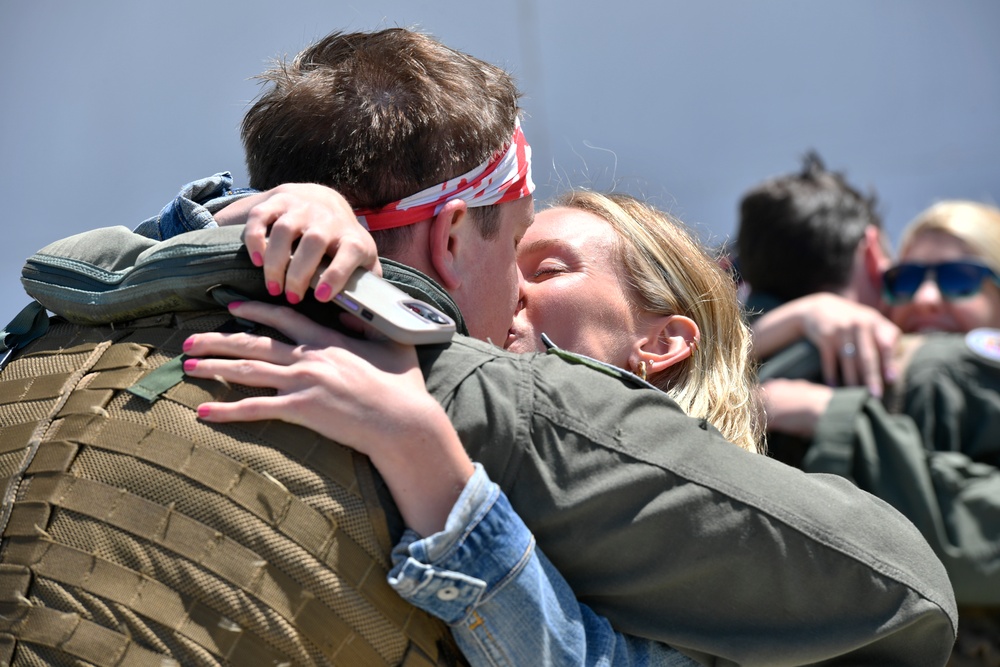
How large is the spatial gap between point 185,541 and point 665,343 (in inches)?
48.9

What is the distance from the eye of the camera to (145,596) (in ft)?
3.80

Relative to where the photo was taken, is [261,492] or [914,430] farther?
[914,430]

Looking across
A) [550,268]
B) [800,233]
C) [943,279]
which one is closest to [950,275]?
[943,279]

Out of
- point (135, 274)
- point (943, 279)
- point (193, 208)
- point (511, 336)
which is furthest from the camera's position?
point (943, 279)

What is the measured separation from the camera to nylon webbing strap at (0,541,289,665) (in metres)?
1.15

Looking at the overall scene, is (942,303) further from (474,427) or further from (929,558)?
(474,427)

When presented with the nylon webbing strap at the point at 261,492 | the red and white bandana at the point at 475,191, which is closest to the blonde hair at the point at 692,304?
the red and white bandana at the point at 475,191

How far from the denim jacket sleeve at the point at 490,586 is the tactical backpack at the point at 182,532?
48 mm

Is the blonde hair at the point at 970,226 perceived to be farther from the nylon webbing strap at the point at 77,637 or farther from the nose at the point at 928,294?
the nylon webbing strap at the point at 77,637

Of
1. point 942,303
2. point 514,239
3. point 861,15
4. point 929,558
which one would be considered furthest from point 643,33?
point 929,558

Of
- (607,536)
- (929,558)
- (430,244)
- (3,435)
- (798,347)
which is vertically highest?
(430,244)

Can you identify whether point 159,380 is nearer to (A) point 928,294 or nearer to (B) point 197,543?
(B) point 197,543

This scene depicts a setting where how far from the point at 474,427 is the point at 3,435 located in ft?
2.01

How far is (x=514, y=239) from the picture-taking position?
181 centimetres
